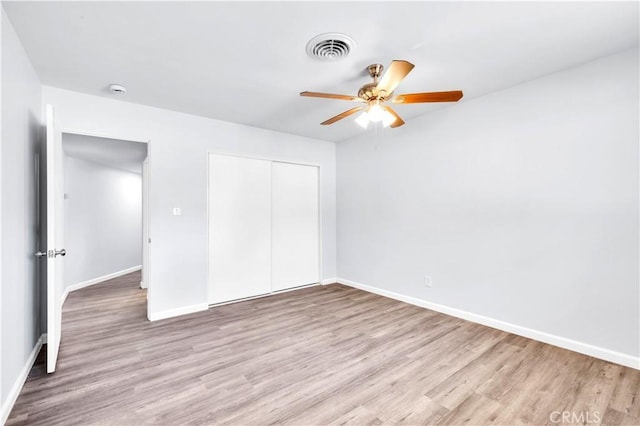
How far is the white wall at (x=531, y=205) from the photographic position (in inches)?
90.8

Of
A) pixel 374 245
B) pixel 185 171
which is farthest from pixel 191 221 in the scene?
pixel 374 245

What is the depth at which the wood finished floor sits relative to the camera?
1.76 meters

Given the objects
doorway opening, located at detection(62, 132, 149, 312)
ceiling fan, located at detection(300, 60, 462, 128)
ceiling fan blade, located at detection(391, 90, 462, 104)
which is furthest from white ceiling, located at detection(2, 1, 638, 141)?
doorway opening, located at detection(62, 132, 149, 312)

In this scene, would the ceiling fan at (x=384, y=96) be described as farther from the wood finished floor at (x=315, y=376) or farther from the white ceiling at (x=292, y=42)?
the wood finished floor at (x=315, y=376)

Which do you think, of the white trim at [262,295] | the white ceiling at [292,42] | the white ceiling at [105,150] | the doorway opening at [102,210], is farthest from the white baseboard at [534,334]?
the white ceiling at [105,150]

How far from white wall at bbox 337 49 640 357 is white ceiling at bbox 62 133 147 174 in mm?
3820

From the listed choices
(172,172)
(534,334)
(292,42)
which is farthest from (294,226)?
(534,334)

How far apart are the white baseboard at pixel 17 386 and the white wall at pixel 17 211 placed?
18 mm

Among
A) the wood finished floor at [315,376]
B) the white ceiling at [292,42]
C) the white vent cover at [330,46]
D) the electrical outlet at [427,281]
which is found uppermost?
the white ceiling at [292,42]

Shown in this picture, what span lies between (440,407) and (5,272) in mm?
2788

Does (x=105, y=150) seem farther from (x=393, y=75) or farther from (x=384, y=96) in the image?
(x=393, y=75)

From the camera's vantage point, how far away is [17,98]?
6.60 ft

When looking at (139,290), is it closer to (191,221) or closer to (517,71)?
(191,221)

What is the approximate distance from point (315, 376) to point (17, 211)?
2382 mm
